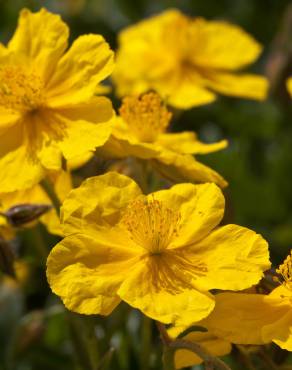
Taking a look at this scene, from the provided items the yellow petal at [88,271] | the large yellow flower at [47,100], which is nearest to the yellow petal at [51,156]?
the large yellow flower at [47,100]

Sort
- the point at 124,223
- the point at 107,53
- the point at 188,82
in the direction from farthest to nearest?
the point at 188,82 < the point at 107,53 < the point at 124,223

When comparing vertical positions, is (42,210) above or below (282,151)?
above

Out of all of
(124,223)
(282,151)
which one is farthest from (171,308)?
(282,151)

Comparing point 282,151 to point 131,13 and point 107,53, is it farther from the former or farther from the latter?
point 107,53

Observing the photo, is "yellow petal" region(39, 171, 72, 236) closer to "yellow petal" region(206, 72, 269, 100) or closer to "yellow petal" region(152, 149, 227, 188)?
"yellow petal" region(152, 149, 227, 188)

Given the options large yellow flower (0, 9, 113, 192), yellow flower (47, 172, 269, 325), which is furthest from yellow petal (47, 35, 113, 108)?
yellow flower (47, 172, 269, 325)

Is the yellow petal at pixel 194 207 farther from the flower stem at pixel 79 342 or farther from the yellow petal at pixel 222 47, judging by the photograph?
the yellow petal at pixel 222 47

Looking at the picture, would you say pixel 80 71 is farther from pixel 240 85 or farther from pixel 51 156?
pixel 240 85

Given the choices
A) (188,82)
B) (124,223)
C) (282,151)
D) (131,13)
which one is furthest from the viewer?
(131,13)
